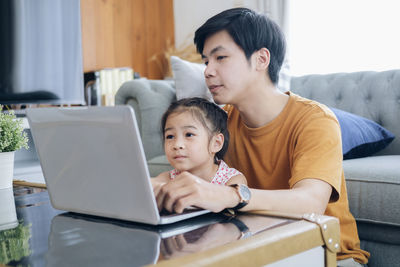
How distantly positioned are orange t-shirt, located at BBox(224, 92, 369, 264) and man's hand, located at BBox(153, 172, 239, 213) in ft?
1.12

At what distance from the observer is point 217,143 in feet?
4.28

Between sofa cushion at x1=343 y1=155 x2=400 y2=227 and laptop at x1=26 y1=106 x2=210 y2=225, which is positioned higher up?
laptop at x1=26 y1=106 x2=210 y2=225


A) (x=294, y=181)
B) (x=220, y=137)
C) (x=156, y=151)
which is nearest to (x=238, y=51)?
(x=220, y=137)

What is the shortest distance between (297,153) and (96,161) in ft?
1.86

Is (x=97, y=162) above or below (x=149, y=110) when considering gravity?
above

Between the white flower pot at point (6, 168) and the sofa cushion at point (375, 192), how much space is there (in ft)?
3.56

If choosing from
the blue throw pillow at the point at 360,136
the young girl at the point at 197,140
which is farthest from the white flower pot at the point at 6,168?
the blue throw pillow at the point at 360,136

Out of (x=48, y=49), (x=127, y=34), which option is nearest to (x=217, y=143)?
(x=48, y=49)

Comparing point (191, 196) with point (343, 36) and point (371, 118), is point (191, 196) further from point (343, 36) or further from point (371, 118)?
point (343, 36)

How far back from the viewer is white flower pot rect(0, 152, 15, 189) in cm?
126

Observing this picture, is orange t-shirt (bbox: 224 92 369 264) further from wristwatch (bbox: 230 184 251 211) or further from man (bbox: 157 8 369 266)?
wristwatch (bbox: 230 184 251 211)

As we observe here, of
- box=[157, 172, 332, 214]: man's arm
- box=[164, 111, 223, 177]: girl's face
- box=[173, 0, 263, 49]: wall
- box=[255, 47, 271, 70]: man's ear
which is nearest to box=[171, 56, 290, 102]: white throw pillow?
box=[255, 47, 271, 70]: man's ear

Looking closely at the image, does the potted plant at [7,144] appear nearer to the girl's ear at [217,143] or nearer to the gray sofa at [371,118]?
the girl's ear at [217,143]

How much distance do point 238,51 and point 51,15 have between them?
2.21 m
